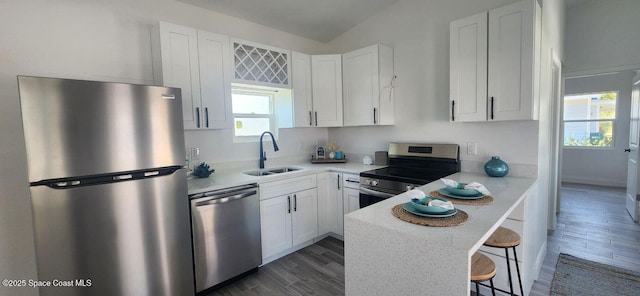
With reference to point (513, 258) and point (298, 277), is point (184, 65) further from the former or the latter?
point (513, 258)

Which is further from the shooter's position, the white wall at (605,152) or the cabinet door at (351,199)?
the white wall at (605,152)

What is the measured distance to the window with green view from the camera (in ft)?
18.0

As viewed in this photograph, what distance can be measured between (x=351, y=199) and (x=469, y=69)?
1684mm

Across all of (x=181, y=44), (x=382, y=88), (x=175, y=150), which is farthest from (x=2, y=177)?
(x=382, y=88)

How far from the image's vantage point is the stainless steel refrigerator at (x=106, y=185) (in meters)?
1.46

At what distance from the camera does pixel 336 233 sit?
10.5 ft

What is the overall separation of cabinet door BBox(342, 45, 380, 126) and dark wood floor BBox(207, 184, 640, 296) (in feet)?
4.93

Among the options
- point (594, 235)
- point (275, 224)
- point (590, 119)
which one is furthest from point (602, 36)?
point (275, 224)

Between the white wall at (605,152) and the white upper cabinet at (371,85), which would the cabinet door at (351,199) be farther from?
the white wall at (605,152)

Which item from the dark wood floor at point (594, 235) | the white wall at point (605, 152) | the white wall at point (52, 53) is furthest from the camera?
the white wall at point (605, 152)

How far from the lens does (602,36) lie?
3.62m

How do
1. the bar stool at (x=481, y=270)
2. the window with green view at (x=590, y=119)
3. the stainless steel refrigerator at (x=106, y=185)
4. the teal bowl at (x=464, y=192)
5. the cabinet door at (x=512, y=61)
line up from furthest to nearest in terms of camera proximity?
the window with green view at (x=590, y=119) → the cabinet door at (x=512, y=61) → the teal bowl at (x=464, y=192) → the stainless steel refrigerator at (x=106, y=185) → the bar stool at (x=481, y=270)

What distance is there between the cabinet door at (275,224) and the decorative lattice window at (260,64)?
1.28 m

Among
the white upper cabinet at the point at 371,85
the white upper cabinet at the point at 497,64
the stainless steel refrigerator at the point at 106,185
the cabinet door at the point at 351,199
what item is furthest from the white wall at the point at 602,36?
the stainless steel refrigerator at the point at 106,185
